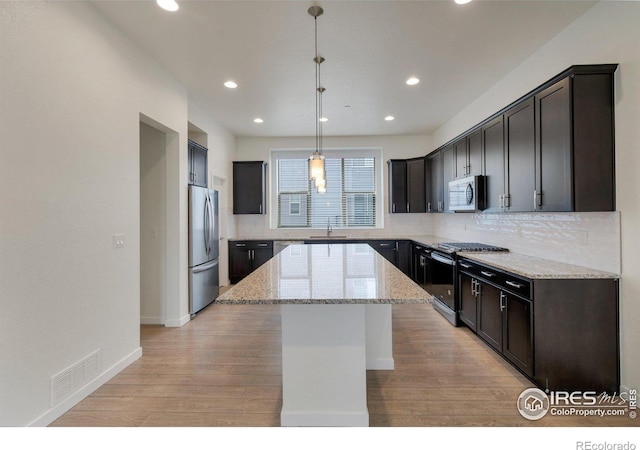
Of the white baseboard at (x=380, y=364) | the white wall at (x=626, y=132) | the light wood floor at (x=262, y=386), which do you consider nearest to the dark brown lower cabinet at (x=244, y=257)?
the light wood floor at (x=262, y=386)

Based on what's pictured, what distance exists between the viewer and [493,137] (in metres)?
3.30

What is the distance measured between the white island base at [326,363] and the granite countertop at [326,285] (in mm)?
141

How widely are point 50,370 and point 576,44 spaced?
4.56 m

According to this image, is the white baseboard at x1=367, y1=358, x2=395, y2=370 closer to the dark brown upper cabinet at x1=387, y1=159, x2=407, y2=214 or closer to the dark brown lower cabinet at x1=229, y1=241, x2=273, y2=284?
the dark brown lower cabinet at x1=229, y1=241, x2=273, y2=284

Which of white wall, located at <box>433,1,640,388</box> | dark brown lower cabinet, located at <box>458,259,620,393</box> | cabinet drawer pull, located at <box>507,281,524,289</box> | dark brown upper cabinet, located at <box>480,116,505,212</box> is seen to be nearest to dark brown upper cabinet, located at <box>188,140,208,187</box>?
dark brown upper cabinet, located at <box>480,116,505,212</box>

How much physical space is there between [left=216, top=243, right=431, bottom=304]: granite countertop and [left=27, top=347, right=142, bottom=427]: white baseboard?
1.45m

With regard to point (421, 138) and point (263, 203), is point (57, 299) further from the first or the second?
→ point (421, 138)

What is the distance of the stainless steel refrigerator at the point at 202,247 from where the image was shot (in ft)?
12.7

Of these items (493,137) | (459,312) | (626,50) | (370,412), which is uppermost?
(626,50)

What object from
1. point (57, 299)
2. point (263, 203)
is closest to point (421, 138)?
point (263, 203)

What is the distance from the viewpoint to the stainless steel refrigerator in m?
3.86

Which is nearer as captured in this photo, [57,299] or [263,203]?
[57,299]

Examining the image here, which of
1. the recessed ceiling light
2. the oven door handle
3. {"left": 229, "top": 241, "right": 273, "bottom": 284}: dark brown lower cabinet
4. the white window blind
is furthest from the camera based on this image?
the white window blind
